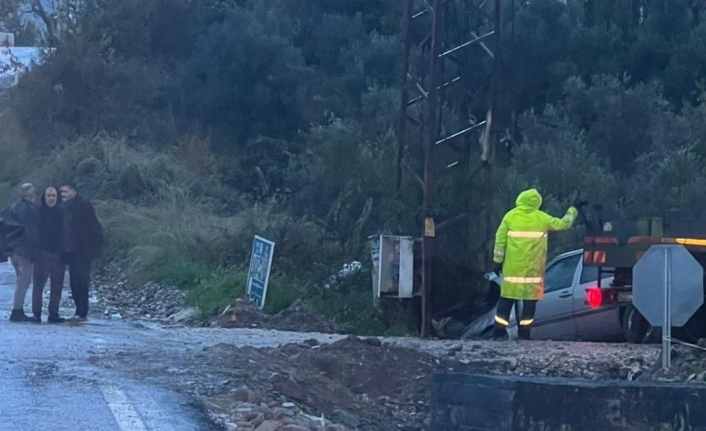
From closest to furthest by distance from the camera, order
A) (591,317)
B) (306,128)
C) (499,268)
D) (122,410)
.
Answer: (122,410) < (591,317) < (499,268) < (306,128)

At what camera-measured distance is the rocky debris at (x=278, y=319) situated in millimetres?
18156

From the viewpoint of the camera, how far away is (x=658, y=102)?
31438mm

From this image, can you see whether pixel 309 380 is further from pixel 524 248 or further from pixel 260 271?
pixel 260 271

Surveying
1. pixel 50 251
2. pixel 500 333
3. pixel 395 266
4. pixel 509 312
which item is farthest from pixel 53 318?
pixel 509 312

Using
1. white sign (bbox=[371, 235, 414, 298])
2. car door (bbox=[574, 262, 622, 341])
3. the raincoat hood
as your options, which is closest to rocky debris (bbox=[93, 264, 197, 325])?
white sign (bbox=[371, 235, 414, 298])

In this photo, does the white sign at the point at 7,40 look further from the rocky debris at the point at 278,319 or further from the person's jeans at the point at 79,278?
the person's jeans at the point at 79,278

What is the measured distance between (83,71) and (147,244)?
13845 mm

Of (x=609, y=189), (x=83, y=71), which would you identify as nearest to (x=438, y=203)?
(x=609, y=189)

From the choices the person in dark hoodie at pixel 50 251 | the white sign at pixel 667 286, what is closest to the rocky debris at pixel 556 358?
the white sign at pixel 667 286

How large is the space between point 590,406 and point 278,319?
11.0 meters

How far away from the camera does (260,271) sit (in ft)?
65.0

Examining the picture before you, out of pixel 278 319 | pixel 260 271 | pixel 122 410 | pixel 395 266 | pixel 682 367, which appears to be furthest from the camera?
pixel 260 271

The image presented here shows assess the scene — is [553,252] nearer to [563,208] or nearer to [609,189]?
[563,208]

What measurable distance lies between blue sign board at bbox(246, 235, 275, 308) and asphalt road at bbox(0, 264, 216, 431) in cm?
640
